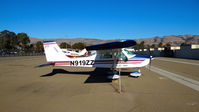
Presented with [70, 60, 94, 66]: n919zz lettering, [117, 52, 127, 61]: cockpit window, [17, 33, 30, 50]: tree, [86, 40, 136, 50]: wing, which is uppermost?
[17, 33, 30, 50]: tree

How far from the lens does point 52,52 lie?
837cm

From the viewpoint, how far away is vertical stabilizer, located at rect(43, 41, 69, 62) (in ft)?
27.3

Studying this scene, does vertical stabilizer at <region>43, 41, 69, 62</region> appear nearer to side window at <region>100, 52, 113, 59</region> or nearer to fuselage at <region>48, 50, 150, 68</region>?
fuselage at <region>48, 50, 150, 68</region>

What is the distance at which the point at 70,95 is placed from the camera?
4848 millimetres

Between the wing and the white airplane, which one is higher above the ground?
the wing

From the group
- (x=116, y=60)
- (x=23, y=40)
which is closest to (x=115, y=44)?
(x=116, y=60)

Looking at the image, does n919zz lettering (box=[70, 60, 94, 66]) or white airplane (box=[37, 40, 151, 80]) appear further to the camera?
n919zz lettering (box=[70, 60, 94, 66])

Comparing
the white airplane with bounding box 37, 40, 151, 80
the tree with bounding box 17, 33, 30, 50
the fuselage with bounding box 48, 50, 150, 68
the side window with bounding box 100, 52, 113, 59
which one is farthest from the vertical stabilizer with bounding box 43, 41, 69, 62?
the tree with bounding box 17, 33, 30, 50

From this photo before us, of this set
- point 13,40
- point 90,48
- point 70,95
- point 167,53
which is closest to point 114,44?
point 90,48

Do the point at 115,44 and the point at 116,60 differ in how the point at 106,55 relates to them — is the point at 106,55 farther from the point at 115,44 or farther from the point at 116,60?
the point at 115,44

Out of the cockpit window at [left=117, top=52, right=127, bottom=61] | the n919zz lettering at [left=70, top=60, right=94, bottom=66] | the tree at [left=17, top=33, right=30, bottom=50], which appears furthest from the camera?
the tree at [left=17, top=33, right=30, bottom=50]

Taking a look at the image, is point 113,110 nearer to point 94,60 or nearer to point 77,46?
point 94,60

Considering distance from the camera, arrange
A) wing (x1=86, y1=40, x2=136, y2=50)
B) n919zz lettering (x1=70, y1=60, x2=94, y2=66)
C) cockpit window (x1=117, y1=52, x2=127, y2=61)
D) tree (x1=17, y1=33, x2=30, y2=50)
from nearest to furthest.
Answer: wing (x1=86, y1=40, x2=136, y2=50) → cockpit window (x1=117, y1=52, x2=127, y2=61) → n919zz lettering (x1=70, y1=60, x2=94, y2=66) → tree (x1=17, y1=33, x2=30, y2=50)

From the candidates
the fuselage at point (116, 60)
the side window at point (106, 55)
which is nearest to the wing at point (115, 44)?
the fuselage at point (116, 60)
